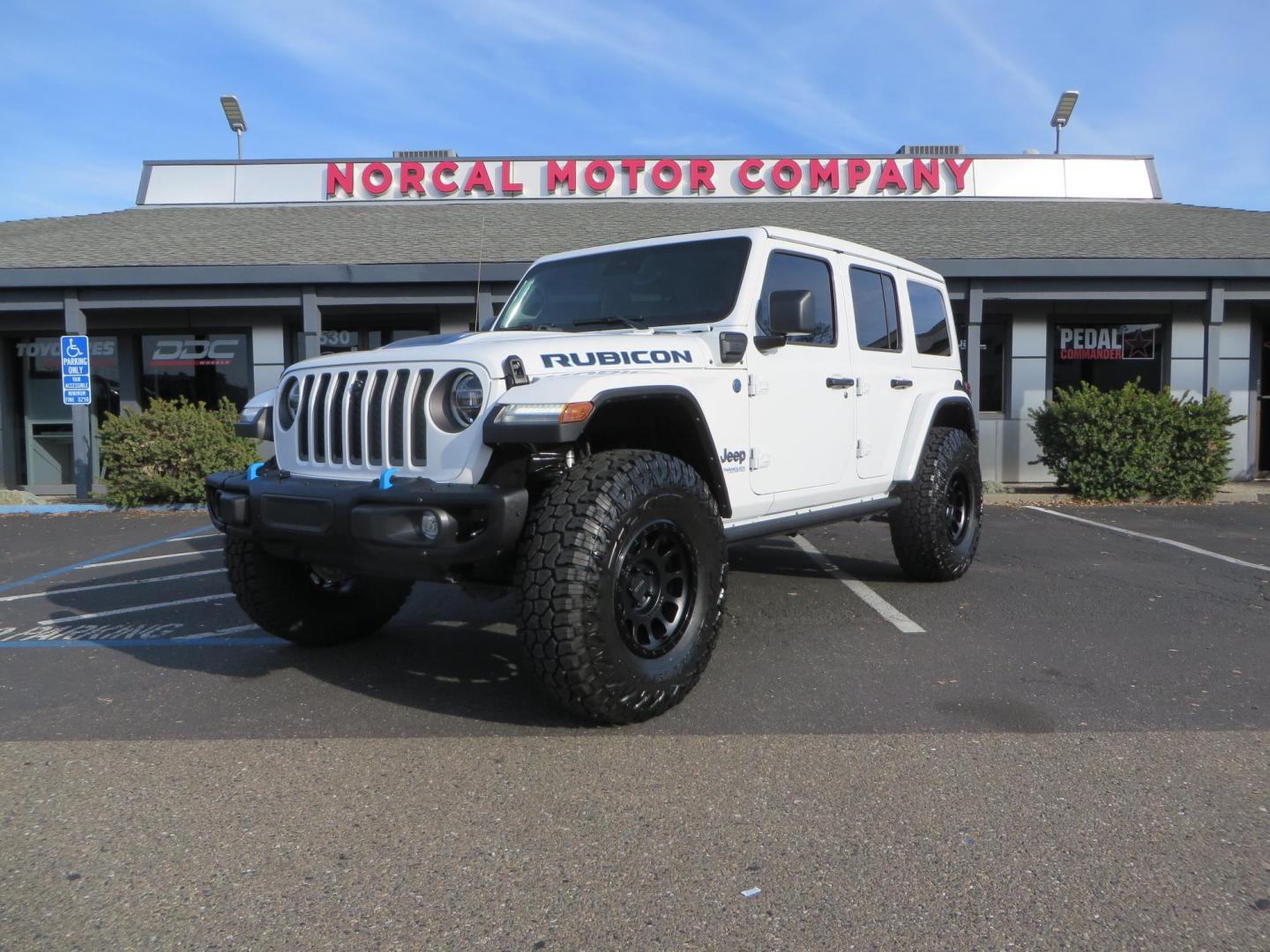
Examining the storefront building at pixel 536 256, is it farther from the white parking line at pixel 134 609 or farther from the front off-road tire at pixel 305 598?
the front off-road tire at pixel 305 598

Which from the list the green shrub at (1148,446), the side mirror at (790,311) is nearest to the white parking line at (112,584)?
the side mirror at (790,311)

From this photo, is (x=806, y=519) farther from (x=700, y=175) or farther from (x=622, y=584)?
(x=700, y=175)

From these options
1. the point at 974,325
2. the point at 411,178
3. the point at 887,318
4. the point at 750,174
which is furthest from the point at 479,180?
the point at 887,318

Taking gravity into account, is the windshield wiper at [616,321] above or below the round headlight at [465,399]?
above

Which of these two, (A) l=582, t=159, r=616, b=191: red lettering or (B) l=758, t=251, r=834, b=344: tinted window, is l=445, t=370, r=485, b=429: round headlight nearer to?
(B) l=758, t=251, r=834, b=344: tinted window

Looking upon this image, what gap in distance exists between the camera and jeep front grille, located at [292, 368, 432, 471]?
11.6 feet

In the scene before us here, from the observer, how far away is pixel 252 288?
43.2 feet

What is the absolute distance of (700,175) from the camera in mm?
17281

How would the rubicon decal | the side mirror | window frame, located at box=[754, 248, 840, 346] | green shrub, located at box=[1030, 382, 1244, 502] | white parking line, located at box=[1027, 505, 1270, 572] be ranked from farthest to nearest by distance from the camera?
green shrub, located at box=[1030, 382, 1244, 502]
white parking line, located at box=[1027, 505, 1270, 572]
window frame, located at box=[754, 248, 840, 346]
the side mirror
the rubicon decal

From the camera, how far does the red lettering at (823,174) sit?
1745 centimetres

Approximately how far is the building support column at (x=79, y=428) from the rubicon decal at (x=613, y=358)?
11.3 m

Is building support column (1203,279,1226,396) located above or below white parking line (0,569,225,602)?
above

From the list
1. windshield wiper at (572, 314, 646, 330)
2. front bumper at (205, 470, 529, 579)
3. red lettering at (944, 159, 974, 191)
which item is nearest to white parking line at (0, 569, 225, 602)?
front bumper at (205, 470, 529, 579)

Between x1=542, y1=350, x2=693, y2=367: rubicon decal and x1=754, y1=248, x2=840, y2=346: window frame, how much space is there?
0.65 m
